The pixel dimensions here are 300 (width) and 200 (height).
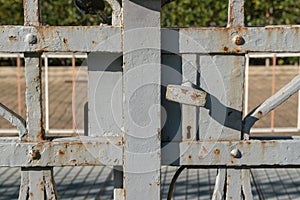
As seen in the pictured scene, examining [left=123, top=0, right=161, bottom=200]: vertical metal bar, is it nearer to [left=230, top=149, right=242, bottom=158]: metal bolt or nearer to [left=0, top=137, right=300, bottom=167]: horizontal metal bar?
[left=0, top=137, right=300, bottom=167]: horizontal metal bar

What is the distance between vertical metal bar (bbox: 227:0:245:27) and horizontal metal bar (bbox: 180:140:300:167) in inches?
18.3

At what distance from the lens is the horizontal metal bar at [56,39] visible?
2.16 m

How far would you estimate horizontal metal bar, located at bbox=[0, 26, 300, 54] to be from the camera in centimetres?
216

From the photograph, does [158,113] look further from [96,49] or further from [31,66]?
[31,66]

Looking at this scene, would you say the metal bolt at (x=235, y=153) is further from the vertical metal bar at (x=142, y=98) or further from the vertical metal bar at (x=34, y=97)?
the vertical metal bar at (x=34, y=97)

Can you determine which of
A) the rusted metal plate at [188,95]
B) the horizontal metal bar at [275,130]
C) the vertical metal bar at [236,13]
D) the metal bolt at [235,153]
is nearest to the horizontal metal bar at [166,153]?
the metal bolt at [235,153]

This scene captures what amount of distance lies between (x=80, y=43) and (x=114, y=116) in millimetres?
363

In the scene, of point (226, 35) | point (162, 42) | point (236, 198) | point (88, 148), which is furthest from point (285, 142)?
point (88, 148)

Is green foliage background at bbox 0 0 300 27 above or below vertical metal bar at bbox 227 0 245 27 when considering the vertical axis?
above

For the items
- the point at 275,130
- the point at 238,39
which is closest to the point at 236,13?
the point at 238,39

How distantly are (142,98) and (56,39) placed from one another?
0.40m

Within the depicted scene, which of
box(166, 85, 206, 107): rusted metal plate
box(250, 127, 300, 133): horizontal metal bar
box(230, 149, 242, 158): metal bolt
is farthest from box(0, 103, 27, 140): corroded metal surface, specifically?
box(250, 127, 300, 133): horizontal metal bar

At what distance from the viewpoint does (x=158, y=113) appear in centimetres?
217

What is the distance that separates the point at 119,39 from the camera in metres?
2.16
